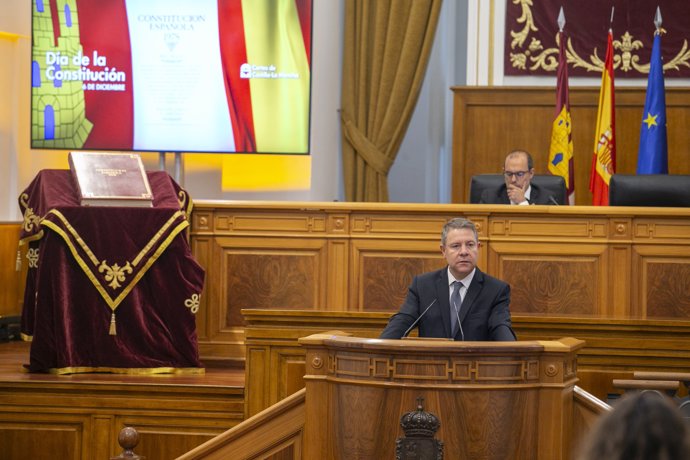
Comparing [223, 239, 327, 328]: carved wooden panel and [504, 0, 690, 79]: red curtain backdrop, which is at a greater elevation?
[504, 0, 690, 79]: red curtain backdrop

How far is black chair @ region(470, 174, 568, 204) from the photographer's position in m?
6.68

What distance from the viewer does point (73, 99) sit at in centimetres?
816

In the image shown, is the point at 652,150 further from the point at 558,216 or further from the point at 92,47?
the point at 92,47

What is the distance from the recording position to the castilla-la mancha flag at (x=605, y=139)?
7.65 metres

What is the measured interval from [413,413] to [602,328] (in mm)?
1709

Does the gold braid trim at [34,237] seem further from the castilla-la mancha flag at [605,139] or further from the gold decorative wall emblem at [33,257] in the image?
the castilla-la mancha flag at [605,139]

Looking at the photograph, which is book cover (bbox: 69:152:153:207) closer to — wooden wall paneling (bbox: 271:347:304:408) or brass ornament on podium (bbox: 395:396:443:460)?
wooden wall paneling (bbox: 271:347:304:408)

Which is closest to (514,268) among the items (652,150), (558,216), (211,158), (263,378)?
(558,216)

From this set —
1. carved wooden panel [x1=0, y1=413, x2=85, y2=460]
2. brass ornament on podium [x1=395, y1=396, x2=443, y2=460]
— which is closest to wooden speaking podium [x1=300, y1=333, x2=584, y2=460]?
brass ornament on podium [x1=395, y1=396, x2=443, y2=460]

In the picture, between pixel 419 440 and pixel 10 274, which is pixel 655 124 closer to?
pixel 10 274

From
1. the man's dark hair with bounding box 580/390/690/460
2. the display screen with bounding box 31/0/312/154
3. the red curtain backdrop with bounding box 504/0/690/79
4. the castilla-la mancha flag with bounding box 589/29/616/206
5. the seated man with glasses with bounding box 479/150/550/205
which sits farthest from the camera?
the red curtain backdrop with bounding box 504/0/690/79

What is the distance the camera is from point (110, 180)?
6.18 meters

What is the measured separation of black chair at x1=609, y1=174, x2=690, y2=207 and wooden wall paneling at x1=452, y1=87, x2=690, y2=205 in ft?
6.39

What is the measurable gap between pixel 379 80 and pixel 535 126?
121 cm
